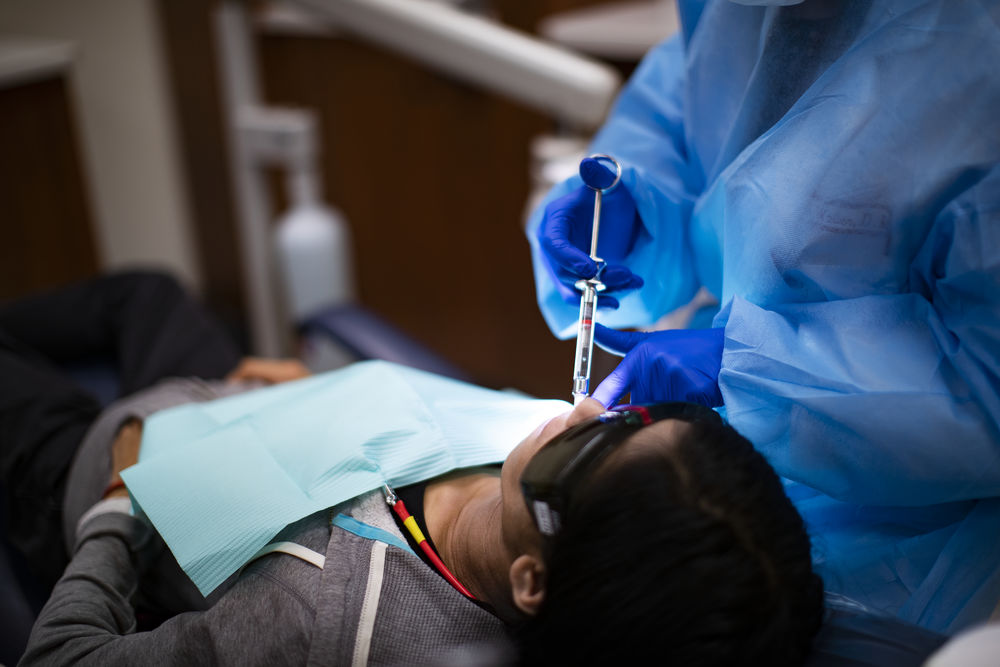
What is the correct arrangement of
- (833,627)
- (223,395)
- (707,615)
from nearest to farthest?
1. (707,615)
2. (833,627)
3. (223,395)

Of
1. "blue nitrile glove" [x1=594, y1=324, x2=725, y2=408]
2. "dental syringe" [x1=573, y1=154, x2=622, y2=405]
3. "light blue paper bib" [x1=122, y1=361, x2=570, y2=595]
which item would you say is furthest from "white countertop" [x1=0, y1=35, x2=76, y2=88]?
"blue nitrile glove" [x1=594, y1=324, x2=725, y2=408]

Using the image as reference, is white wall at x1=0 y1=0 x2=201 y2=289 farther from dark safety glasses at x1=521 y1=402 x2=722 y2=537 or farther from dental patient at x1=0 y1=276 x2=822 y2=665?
dark safety glasses at x1=521 y1=402 x2=722 y2=537

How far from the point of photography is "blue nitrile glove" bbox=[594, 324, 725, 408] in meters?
0.77

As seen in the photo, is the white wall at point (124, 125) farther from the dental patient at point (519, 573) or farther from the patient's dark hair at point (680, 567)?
the patient's dark hair at point (680, 567)

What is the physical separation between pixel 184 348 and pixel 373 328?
312mm

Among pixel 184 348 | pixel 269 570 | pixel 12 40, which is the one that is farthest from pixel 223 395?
pixel 12 40

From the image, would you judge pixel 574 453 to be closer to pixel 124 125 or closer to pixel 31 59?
pixel 31 59

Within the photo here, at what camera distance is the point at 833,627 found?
714 millimetres

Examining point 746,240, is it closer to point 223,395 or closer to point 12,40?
point 223,395

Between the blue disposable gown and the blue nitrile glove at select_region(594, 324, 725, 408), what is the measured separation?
3cm

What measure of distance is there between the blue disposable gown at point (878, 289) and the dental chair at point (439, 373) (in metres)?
0.08

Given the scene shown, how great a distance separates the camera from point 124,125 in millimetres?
2311

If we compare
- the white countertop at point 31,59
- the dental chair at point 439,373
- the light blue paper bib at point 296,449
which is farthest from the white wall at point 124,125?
the light blue paper bib at point 296,449

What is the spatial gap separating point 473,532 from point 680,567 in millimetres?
260
